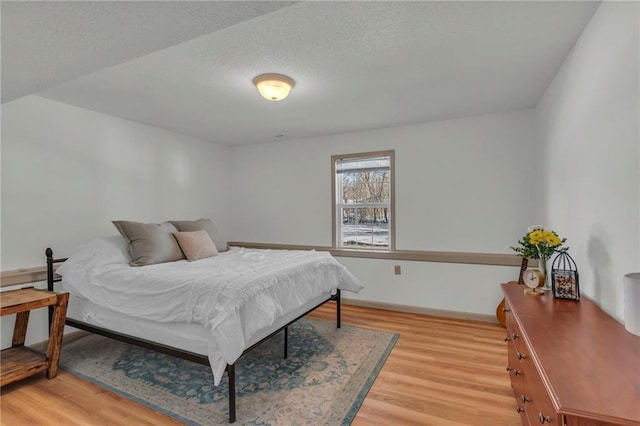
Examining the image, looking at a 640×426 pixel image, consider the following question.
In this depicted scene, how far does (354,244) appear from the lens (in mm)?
4438

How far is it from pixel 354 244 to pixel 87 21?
12.2 feet

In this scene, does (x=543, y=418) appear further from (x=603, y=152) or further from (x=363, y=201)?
(x=363, y=201)

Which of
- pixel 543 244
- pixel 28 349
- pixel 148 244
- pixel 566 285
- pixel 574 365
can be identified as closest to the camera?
pixel 574 365

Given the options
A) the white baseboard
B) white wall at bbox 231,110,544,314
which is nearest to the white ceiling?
white wall at bbox 231,110,544,314

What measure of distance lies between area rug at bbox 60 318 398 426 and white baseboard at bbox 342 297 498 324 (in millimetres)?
827

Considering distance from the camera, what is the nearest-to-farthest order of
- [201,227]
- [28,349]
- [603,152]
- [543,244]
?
1. [603,152]
2. [543,244]
3. [28,349]
4. [201,227]

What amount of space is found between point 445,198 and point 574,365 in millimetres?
2930

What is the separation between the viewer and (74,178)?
10.4 ft

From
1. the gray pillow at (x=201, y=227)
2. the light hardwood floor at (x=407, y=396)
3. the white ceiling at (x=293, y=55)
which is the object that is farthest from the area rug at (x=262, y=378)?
the white ceiling at (x=293, y=55)

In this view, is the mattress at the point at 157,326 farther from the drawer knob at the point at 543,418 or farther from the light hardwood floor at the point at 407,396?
the drawer knob at the point at 543,418

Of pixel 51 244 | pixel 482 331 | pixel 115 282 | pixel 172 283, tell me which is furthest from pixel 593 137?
pixel 51 244

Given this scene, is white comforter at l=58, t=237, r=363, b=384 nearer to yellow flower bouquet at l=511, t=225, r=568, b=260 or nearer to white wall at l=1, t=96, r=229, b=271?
white wall at l=1, t=96, r=229, b=271

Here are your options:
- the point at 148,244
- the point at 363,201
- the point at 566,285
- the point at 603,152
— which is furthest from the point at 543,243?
the point at 148,244

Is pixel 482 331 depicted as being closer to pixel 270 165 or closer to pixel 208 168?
pixel 270 165
